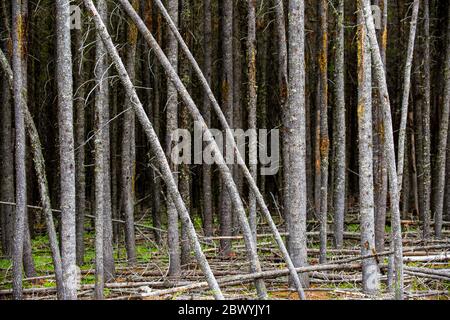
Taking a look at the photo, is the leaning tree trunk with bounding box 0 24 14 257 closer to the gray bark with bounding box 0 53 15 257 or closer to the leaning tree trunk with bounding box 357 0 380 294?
the gray bark with bounding box 0 53 15 257

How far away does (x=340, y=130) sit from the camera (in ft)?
37.4

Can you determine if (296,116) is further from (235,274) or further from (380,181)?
(235,274)

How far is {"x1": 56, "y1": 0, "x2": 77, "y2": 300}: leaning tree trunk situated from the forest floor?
118 cm

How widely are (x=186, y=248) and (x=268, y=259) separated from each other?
162 centimetres

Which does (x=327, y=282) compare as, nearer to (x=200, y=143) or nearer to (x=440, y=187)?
(x=440, y=187)

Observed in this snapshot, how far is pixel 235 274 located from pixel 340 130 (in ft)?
10.8

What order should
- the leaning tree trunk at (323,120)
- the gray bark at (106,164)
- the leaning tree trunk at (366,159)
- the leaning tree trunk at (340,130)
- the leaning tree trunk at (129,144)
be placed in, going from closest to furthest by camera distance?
the leaning tree trunk at (366,159)
the gray bark at (106,164)
the leaning tree trunk at (340,130)
the leaning tree trunk at (129,144)
the leaning tree trunk at (323,120)

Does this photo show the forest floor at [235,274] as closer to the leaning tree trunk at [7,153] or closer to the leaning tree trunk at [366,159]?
the leaning tree trunk at [366,159]

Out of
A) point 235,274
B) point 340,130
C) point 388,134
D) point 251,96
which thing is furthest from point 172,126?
point 388,134

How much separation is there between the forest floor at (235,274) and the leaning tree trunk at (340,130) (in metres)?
0.64

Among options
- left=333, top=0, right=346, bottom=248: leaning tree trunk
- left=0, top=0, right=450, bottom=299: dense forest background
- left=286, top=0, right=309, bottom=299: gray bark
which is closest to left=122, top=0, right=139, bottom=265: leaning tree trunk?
left=0, top=0, right=450, bottom=299: dense forest background

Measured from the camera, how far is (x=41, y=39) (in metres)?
17.6

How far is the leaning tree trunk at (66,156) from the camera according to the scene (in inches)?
273

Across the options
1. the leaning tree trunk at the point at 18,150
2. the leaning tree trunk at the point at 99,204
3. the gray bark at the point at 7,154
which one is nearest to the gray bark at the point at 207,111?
the gray bark at the point at 7,154
